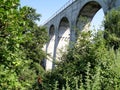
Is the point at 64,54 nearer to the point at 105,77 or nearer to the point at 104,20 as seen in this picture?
the point at 104,20

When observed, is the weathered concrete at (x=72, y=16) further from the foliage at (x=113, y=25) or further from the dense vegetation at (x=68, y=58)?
the dense vegetation at (x=68, y=58)

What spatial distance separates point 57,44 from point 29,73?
802 inches

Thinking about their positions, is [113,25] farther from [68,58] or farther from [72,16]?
[72,16]

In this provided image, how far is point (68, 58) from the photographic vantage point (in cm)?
1520

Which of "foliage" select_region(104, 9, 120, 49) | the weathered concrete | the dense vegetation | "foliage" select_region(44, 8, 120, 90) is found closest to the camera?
the dense vegetation


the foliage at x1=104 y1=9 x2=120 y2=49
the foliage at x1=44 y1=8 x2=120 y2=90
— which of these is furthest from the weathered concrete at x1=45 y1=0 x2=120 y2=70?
the foliage at x1=44 y1=8 x2=120 y2=90

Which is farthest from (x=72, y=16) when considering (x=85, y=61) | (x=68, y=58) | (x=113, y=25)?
(x=85, y=61)

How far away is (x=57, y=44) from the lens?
152 feet

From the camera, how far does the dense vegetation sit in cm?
566

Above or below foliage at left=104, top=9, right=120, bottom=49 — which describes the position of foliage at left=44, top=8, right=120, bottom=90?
below

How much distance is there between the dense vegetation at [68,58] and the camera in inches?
223

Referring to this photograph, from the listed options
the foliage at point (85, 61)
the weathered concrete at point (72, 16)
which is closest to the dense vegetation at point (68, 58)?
the foliage at point (85, 61)

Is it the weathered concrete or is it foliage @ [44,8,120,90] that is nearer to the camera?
foliage @ [44,8,120,90]

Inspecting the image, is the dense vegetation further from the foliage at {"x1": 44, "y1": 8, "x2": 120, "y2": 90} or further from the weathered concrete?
the weathered concrete
